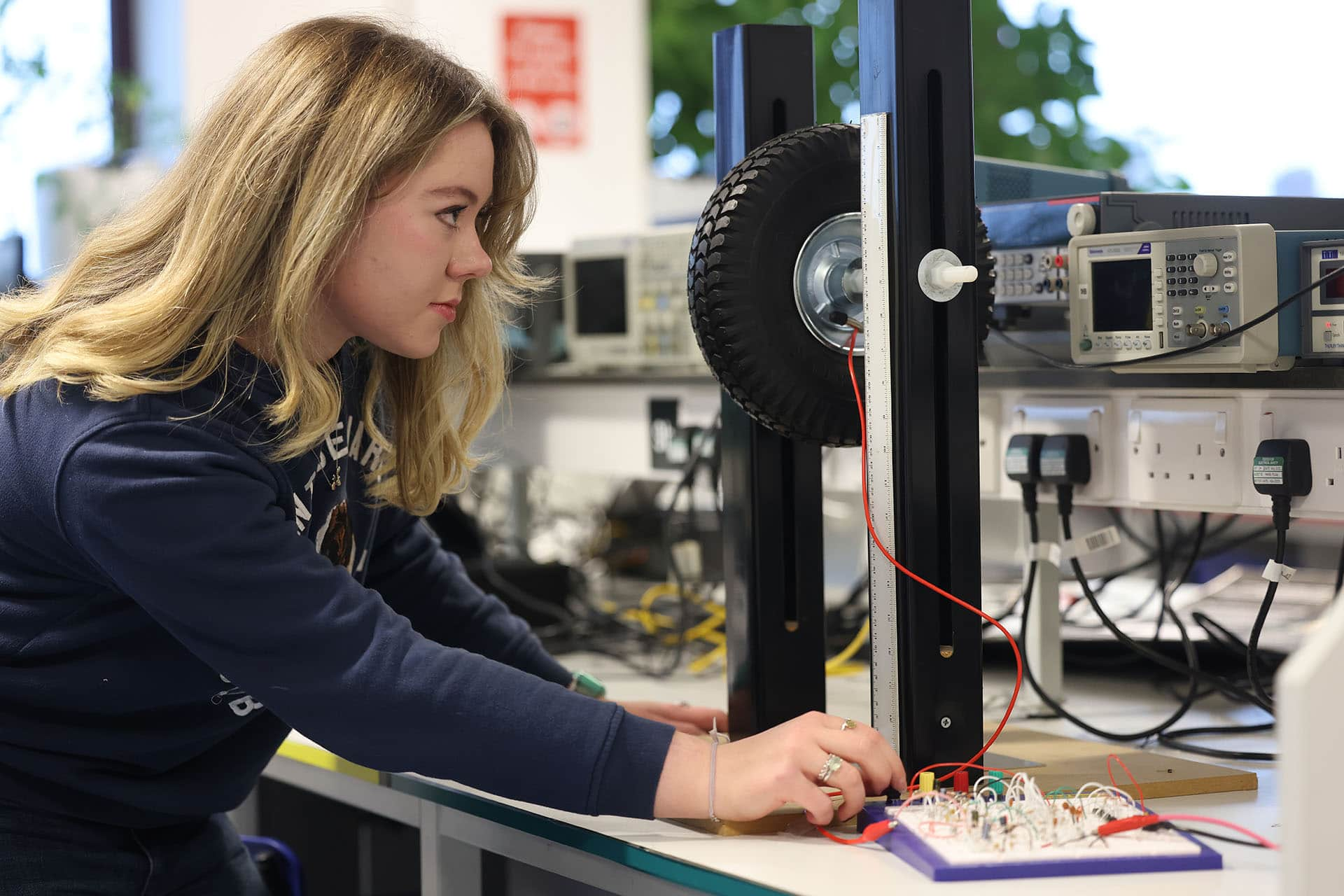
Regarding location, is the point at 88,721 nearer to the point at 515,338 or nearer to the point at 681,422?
the point at 681,422

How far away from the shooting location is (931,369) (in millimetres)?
1084

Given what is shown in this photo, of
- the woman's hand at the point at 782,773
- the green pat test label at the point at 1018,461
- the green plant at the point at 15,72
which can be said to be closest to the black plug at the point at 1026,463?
the green pat test label at the point at 1018,461

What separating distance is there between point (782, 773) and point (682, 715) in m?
0.40

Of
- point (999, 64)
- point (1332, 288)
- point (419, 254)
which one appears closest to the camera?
point (419, 254)

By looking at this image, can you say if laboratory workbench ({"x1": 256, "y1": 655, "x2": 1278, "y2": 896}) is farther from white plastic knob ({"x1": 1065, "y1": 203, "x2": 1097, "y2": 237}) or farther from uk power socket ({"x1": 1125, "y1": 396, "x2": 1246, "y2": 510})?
white plastic knob ({"x1": 1065, "y1": 203, "x2": 1097, "y2": 237})

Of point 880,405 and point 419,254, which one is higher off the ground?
point 419,254

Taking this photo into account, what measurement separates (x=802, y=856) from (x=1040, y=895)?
178 mm

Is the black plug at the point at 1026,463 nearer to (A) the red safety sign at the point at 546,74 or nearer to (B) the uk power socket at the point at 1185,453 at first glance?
(B) the uk power socket at the point at 1185,453

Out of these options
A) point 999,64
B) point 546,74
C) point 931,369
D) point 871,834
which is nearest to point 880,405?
point 931,369

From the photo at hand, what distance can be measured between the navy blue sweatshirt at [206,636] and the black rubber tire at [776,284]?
0.31m

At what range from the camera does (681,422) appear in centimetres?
221

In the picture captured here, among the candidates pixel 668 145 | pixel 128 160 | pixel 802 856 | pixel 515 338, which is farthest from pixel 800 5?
pixel 802 856

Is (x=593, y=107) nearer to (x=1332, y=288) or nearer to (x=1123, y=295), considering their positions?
(x=1123, y=295)

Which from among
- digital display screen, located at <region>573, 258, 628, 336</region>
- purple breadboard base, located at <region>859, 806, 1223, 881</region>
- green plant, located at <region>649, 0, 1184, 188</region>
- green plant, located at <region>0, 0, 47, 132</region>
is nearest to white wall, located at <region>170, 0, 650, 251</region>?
green plant, located at <region>0, 0, 47, 132</region>
